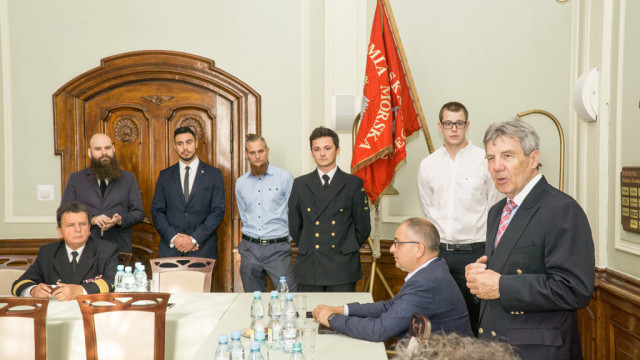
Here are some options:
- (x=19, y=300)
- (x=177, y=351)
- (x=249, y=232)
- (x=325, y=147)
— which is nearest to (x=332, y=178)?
(x=325, y=147)

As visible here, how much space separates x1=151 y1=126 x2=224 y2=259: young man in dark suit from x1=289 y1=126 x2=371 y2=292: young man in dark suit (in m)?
1.00

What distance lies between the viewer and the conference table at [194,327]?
230cm

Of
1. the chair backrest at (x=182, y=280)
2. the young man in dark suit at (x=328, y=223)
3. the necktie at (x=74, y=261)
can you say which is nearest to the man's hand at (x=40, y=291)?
the necktie at (x=74, y=261)

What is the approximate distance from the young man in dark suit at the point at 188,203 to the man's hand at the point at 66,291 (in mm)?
1385

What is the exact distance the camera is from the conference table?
2303mm

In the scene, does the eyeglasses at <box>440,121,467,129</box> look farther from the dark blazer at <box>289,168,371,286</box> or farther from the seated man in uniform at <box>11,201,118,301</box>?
the seated man in uniform at <box>11,201,118,301</box>

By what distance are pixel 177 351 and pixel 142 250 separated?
8.75 ft

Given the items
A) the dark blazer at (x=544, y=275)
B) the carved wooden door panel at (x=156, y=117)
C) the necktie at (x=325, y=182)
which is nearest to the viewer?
the dark blazer at (x=544, y=275)

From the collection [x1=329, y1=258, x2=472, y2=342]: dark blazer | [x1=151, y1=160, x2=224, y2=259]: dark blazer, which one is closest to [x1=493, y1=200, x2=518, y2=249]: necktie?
[x1=329, y1=258, x2=472, y2=342]: dark blazer

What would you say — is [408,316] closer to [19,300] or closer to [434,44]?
[19,300]

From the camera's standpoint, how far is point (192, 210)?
457cm

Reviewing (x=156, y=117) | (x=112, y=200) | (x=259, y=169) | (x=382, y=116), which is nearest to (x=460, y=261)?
(x=382, y=116)

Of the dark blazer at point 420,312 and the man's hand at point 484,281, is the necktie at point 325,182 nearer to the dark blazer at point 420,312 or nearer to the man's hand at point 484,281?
the dark blazer at point 420,312

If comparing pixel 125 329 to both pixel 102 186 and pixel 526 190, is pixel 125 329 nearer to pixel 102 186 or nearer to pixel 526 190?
pixel 526 190
